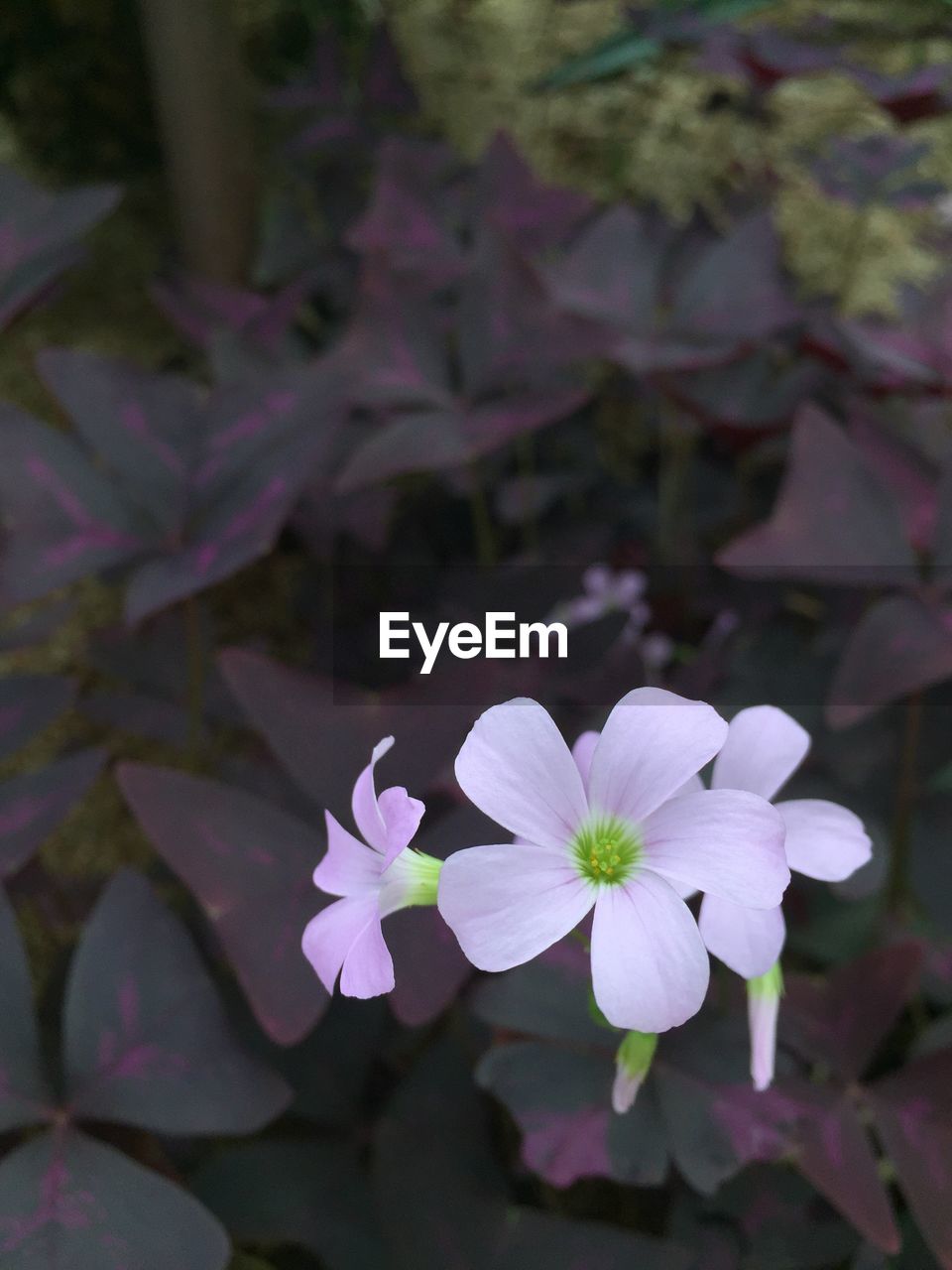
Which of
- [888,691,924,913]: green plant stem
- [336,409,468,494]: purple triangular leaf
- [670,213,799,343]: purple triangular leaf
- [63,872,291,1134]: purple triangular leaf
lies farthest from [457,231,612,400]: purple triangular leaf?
[63,872,291,1134]: purple triangular leaf

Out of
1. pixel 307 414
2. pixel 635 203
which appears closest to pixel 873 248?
pixel 635 203

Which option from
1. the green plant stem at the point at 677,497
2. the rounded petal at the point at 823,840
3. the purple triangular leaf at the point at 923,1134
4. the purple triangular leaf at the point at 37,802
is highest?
the rounded petal at the point at 823,840

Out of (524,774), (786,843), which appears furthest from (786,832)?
(524,774)

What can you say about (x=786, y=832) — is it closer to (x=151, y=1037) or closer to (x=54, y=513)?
(x=151, y=1037)

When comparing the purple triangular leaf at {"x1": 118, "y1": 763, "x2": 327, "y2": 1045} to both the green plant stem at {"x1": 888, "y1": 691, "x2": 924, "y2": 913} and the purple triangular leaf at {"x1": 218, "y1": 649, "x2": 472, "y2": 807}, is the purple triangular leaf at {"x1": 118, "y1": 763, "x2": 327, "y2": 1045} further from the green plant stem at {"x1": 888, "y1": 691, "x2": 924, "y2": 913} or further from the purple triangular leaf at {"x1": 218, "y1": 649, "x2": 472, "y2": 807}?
the green plant stem at {"x1": 888, "y1": 691, "x2": 924, "y2": 913}

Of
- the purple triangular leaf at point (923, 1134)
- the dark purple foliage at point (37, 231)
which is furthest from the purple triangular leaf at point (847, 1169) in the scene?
the dark purple foliage at point (37, 231)

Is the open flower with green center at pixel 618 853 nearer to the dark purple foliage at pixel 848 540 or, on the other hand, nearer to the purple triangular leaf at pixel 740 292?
the dark purple foliage at pixel 848 540
